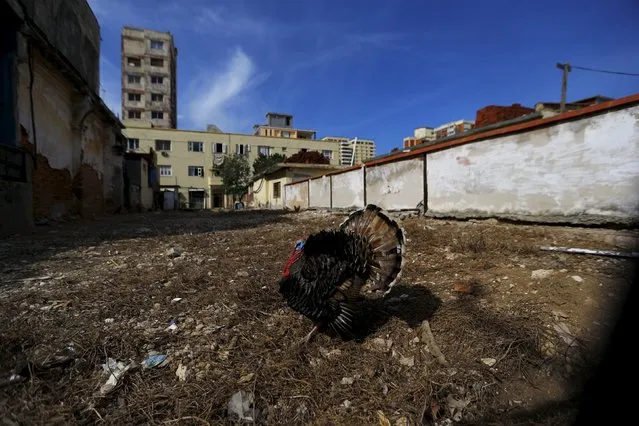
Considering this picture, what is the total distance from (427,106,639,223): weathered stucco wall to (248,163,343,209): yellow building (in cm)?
1408

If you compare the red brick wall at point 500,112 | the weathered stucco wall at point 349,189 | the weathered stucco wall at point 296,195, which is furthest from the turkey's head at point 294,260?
the weathered stucco wall at point 296,195

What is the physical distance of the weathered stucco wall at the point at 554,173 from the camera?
390 cm

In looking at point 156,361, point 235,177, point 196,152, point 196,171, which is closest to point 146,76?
point 196,152

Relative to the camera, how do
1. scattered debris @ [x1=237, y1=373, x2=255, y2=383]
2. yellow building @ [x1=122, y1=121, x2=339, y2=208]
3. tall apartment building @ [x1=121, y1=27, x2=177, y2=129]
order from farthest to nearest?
tall apartment building @ [x1=121, y1=27, x2=177, y2=129]
yellow building @ [x1=122, y1=121, x2=339, y2=208]
scattered debris @ [x1=237, y1=373, x2=255, y2=383]

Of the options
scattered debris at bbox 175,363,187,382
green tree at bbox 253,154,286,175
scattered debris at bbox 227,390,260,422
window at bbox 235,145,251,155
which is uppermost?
window at bbox 235,145,251,155

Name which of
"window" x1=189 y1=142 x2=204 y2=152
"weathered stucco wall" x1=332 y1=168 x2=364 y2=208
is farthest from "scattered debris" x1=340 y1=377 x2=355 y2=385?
"window" x1=189 y1=142 x2=204 y2=152

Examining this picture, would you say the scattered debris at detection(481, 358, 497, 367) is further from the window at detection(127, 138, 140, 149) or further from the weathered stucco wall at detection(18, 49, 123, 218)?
the window at detection(127, 138, 140, 149)

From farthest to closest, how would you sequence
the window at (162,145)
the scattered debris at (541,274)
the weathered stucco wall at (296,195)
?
the window at (162,145), the weathered stucco wall at (296,195), the scattered debris at (541,274)

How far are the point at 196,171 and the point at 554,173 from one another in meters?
42.1

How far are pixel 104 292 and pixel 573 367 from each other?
154 inches

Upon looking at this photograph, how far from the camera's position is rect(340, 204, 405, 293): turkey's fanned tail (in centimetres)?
256

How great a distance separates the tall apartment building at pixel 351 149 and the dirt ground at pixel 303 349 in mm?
30226

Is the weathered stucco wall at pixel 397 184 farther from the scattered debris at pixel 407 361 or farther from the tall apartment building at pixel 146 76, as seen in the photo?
the tall apartment building at pixel 146 76

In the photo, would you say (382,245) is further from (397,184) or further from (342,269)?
(397,184)
